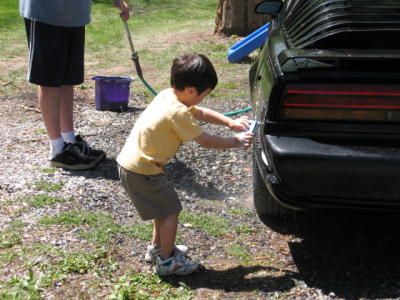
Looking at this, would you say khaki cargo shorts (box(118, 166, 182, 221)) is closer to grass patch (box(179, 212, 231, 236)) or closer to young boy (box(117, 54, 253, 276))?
young boy (box(117, 54, 253, 276))

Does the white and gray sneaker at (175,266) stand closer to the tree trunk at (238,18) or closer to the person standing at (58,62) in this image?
the person standing at (58,62)

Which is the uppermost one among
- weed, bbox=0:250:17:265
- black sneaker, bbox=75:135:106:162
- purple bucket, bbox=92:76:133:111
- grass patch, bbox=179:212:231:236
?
purple bucket, bbox=92:76:133:111

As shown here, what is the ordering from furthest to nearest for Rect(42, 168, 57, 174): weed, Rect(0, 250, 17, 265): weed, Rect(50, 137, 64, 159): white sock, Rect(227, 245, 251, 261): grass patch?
Rect(50, 137, 64, 159): white sock
Rect(42, 168, 57, 174): weed
Rect(227, 245, 251, 261): grass patch
Rect(0, 250, 17, 265): weed

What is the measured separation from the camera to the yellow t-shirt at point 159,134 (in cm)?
319

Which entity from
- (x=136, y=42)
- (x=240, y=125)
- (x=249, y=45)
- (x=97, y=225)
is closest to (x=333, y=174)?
(x=240, y=125)

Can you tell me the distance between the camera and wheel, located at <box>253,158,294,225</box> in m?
3.92

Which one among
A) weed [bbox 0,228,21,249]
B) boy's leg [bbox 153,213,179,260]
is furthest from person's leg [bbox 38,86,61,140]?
boy's leg [bbox 153,213,179,260]

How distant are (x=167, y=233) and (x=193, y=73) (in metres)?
0.87

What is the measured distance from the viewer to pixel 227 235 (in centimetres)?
396

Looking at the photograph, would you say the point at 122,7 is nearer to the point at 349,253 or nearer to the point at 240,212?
the point at 240,212

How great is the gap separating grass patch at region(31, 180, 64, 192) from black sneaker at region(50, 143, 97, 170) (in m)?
0.30

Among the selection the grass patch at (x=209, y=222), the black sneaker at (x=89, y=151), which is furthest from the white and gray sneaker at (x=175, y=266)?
the black sneaker at (x=89, y=151)

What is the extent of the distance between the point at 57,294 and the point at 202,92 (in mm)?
1271

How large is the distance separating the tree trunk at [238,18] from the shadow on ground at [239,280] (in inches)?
324
